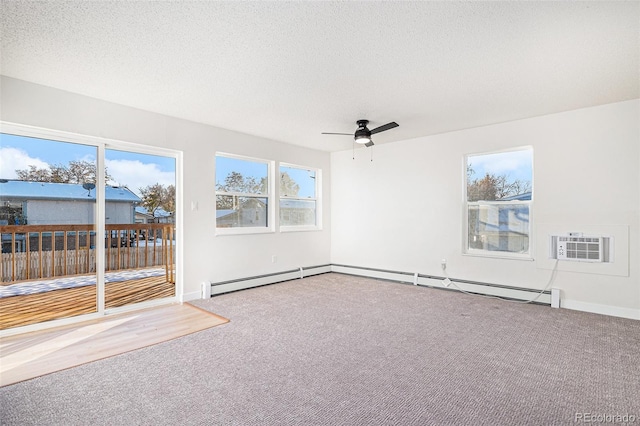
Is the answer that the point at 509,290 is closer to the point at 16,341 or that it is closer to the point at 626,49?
the point at 626,49

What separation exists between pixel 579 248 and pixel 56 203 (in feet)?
19.9

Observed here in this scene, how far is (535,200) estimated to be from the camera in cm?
440

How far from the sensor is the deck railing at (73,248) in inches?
130

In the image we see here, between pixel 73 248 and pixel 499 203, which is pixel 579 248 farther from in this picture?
pixel 73 248

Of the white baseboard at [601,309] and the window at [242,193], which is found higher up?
the window at [242,193]

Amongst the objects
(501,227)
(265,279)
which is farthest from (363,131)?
(265,279)

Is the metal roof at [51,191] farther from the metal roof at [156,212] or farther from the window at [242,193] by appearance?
the window at [242,193]

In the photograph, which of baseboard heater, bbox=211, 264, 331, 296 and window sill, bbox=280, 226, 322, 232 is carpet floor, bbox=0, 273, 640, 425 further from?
window sill, bbox=280, 226, 322, 232

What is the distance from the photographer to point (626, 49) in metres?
2.62

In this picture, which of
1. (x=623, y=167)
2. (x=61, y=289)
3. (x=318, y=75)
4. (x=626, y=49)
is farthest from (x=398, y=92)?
(x=61, y=289)

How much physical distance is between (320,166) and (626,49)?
469 cm

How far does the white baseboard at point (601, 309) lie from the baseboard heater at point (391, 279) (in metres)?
0.20

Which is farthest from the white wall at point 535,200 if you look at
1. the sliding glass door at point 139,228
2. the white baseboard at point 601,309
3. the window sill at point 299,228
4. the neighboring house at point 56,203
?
the neighboring house at point 56,203

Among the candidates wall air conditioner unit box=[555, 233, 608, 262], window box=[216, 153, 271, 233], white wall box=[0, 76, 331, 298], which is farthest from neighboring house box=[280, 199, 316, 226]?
wall air conditioner unit box=[555, 233, 608, 262]
